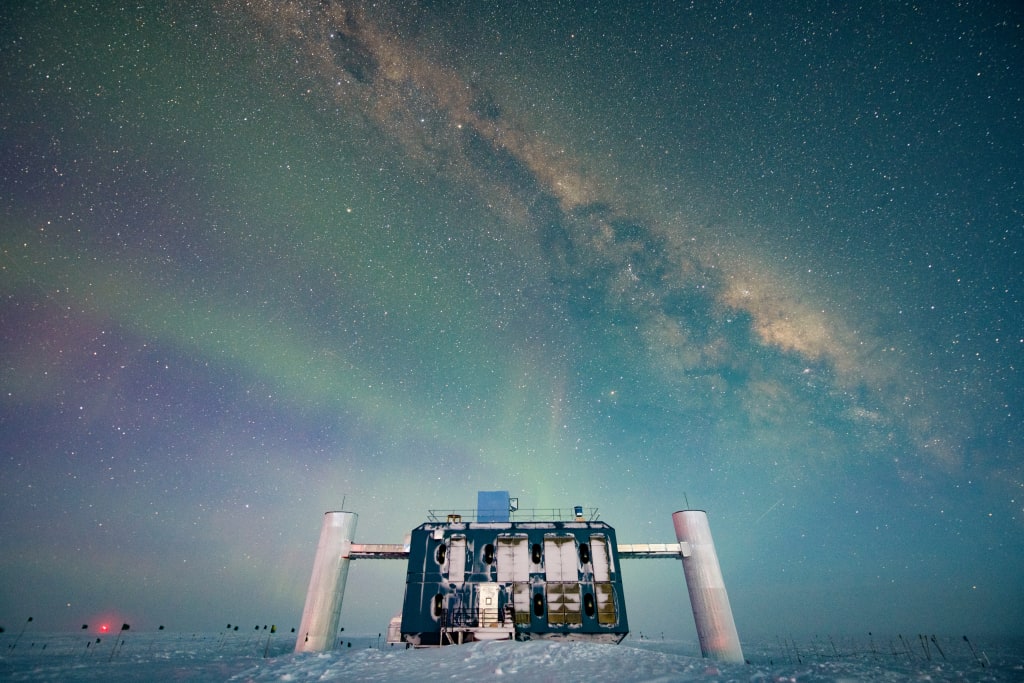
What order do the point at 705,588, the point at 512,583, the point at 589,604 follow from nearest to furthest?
the point at 589,604 < the point at 512,583 < the point at 705,588

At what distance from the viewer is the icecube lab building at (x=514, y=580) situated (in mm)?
32781

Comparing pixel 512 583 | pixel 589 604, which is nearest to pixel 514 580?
pixel 512 583

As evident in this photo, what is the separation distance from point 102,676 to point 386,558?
18.8 metres

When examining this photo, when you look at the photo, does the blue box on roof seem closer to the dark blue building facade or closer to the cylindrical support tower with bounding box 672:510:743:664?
the dark blue building facade

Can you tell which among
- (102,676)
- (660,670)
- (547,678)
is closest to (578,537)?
(660,670)

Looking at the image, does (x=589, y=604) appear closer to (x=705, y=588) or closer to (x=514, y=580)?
(x=514, y=580)

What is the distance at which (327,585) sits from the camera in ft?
116

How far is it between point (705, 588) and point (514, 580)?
16165mm

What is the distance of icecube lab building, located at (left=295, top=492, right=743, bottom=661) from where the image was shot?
3278cm

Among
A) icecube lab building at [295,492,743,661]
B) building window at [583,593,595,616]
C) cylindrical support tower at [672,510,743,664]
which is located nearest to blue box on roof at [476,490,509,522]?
icecube lab building at [295,492,743,661]

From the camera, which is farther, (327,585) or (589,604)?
(327,585)

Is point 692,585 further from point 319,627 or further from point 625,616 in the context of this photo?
point 319,627

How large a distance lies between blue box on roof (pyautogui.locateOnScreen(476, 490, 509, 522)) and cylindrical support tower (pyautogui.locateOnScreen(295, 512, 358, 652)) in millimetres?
11667

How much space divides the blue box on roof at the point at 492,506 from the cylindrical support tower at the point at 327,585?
11.7 metres
